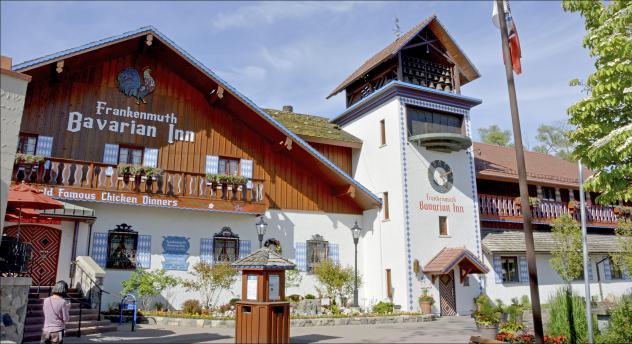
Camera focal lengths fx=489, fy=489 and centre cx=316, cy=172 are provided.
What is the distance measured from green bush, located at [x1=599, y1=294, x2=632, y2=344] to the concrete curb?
7.81 m

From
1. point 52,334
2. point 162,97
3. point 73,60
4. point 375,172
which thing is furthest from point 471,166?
point 52,334

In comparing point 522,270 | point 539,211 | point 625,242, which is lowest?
point 522,270

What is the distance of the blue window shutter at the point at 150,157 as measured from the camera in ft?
61.5

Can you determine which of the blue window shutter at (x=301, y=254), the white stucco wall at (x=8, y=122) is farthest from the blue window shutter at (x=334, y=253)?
the white stucco wall at (x=8, y=122)

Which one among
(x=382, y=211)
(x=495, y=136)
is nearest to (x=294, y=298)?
(x=382, y=211)

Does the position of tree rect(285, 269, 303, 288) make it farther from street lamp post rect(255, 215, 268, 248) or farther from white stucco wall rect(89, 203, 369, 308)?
street lamp post rect(255, 215, 268, 248)

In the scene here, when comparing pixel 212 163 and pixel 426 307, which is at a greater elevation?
pixel 212 163

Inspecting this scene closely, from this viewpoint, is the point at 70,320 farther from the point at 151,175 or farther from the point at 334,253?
the point at 334,253

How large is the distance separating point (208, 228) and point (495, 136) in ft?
125

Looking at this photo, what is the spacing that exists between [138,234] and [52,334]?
918 cm

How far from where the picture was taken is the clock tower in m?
20.2

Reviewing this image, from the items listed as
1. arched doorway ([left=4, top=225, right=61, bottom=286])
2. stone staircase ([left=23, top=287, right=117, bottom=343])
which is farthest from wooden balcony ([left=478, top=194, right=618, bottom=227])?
arched doorway ([left=4, top=225, right=61, bottom=286])

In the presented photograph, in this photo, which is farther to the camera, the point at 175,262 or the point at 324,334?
the point at 175,262

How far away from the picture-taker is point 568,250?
71.2 ft
